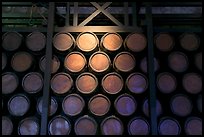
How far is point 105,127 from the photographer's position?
407 cm

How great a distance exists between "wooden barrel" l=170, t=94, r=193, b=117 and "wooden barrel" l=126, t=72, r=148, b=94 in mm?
470

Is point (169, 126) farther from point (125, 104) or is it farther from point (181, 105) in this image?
point (125, 104)

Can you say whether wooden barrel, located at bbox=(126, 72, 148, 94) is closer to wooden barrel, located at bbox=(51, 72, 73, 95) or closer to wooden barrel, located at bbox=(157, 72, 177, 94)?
wooden barrel, located at bbox=(157, 72, 177, 94)

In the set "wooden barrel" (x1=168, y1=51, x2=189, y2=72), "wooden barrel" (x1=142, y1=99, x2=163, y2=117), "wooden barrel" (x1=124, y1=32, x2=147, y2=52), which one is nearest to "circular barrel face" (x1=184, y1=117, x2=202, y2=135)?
"wooden barrel" (x1=142, y1=99, x2=163, y2=117)

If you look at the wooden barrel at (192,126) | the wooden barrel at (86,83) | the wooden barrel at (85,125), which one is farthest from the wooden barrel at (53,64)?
the wooden barrel at (192,126)

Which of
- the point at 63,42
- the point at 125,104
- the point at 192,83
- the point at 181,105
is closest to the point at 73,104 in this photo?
the point at 125,104

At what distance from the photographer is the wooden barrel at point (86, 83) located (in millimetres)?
4184

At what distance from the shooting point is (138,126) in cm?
410

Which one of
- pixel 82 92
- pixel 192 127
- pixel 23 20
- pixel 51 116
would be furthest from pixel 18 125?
pixel 192 127

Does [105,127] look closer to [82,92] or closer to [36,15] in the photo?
[82,92]

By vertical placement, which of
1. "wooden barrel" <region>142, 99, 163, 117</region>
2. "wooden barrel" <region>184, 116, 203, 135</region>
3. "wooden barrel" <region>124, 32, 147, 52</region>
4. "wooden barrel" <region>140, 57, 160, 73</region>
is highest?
"wooden barrel" <region>124, 32, 147, 52</region>

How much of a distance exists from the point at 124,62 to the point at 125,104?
633 mm

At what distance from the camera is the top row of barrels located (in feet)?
14.4

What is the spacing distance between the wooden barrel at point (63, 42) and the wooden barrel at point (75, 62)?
0.12 meters
